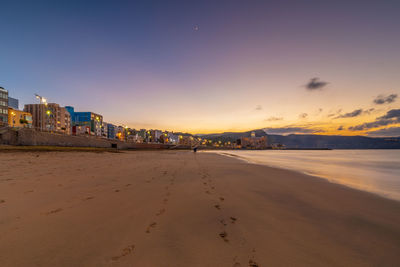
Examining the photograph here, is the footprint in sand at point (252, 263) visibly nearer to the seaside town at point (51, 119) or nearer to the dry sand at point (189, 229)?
the dry sand at point (189, 229)

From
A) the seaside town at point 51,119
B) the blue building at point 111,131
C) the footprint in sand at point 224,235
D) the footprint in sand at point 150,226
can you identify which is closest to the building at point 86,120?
the seaside town at point 51,119

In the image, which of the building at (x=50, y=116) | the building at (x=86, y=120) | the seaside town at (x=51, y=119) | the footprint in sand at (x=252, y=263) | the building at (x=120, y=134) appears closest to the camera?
the footprint in sand at (x=252, y=263)

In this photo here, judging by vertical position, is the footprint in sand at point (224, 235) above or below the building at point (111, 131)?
below

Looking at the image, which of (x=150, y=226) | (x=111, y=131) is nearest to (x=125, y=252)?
(x=150, y=226)

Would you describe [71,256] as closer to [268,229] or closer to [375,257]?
[268,229]

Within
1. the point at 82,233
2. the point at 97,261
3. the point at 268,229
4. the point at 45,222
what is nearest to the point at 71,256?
the point at 97,261

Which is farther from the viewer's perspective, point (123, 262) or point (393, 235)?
point (393, 235)

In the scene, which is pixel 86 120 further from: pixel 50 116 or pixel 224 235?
pixel 224 235

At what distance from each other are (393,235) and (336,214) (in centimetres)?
99

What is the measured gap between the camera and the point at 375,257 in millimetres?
2473

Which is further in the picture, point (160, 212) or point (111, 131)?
point (111, 131)

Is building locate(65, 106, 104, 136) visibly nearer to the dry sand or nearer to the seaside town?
the seaside town

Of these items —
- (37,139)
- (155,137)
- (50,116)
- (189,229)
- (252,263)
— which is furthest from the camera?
(155,137)

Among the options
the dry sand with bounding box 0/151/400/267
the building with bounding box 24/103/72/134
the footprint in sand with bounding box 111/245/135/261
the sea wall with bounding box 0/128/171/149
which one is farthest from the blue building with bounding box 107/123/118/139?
the footprint in sand with bounding box 111/245/135/261
